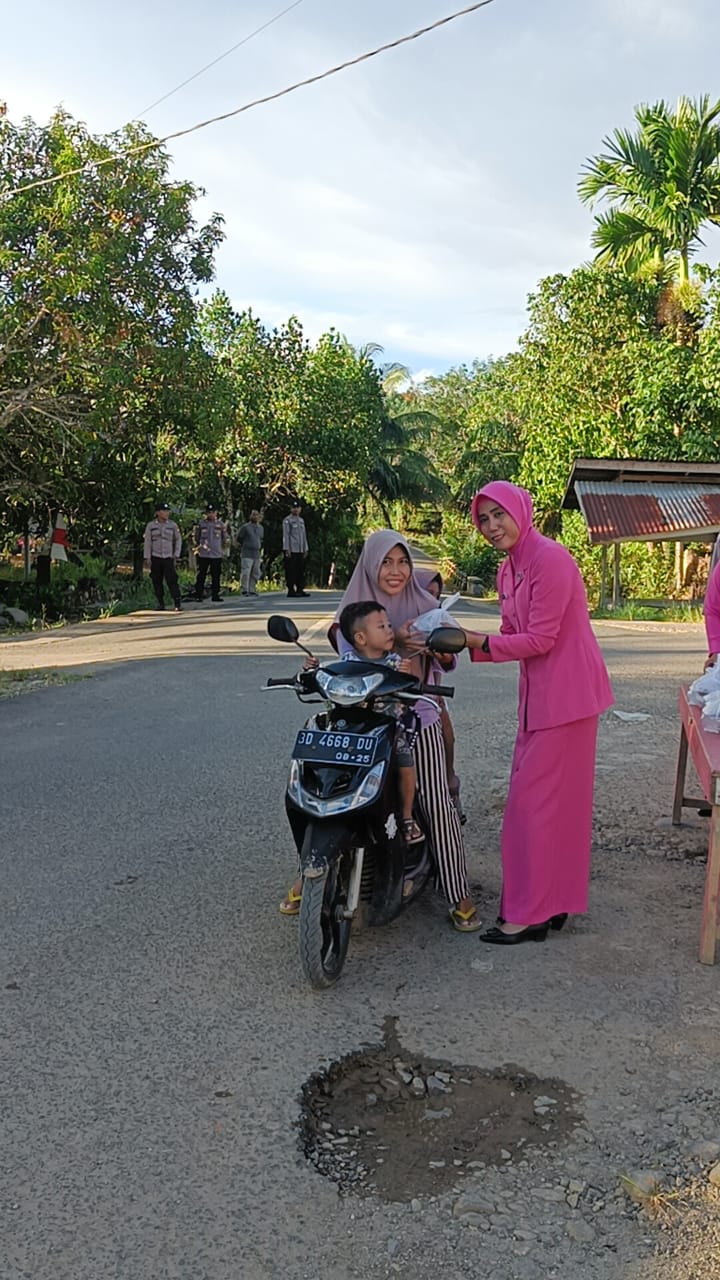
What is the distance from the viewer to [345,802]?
12.5 feet

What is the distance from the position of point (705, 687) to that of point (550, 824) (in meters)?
1.01

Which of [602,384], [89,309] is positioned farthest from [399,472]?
[89,309]

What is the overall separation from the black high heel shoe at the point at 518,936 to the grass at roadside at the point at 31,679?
7.04 metres

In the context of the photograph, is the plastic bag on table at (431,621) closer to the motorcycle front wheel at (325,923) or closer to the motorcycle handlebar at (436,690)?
the motorcycle handlebar at (436,690)

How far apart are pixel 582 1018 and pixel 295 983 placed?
3.27 ft

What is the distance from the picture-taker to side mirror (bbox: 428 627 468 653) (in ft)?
12.8

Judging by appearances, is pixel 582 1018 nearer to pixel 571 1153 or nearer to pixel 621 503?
pixel 571 1153

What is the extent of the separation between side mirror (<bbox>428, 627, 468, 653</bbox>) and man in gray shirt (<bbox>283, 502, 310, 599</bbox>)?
19.9 metres

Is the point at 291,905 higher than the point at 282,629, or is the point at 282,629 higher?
the point at 282,629

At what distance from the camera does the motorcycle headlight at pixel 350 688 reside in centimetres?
392

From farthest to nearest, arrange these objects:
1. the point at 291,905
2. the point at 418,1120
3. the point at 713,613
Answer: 1. the point at 713,613
2. the point at 291,905
3. the point at 418,1120

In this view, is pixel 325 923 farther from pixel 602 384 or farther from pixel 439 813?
pixel 602 384

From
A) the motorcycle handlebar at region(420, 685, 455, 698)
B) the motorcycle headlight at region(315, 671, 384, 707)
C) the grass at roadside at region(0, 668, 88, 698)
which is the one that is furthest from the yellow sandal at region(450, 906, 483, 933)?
the grass at roadside at region(0, 668, 88, 698)

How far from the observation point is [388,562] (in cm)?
443
